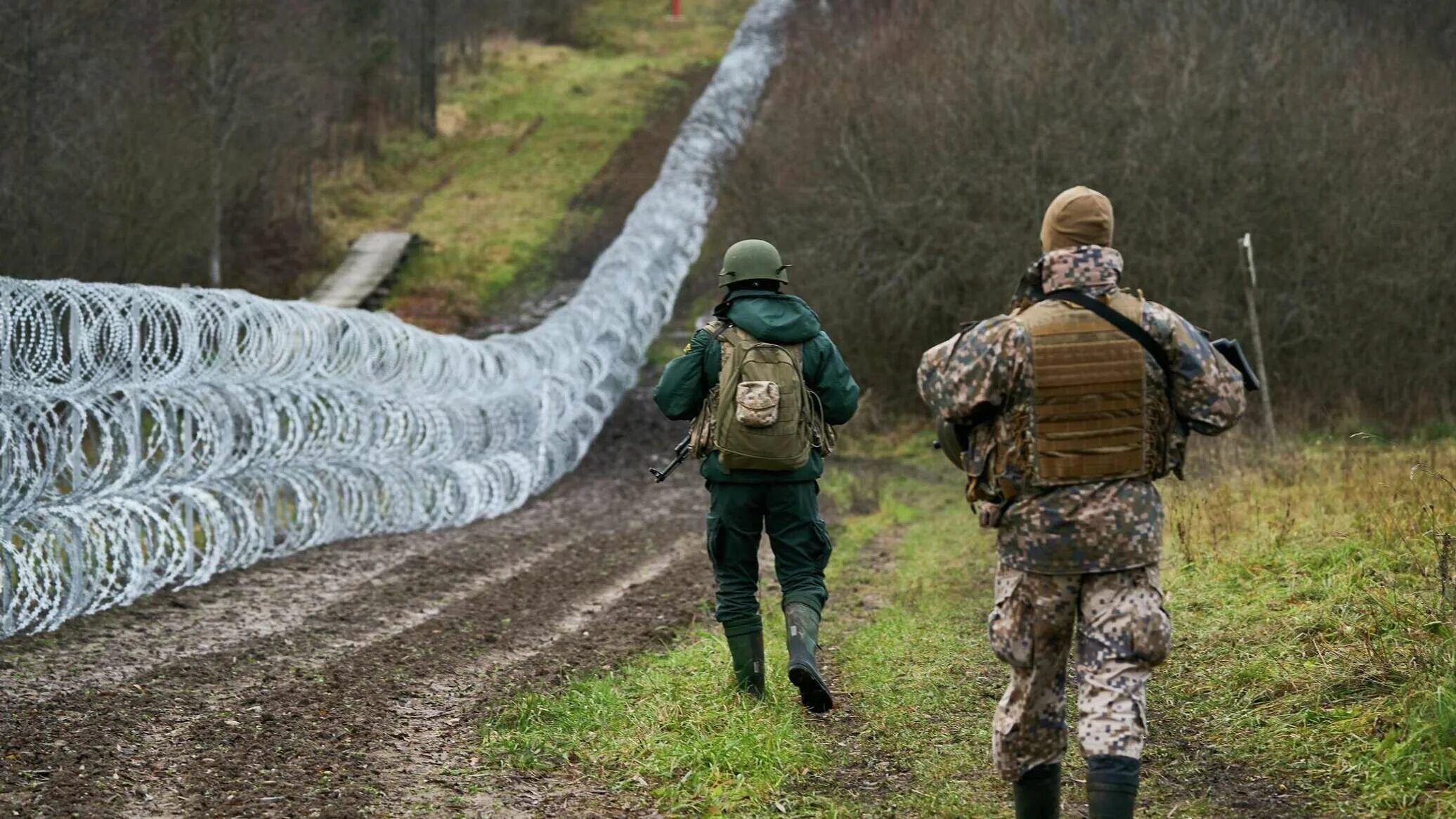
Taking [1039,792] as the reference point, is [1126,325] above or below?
above

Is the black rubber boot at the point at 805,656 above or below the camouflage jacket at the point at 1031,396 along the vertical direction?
below

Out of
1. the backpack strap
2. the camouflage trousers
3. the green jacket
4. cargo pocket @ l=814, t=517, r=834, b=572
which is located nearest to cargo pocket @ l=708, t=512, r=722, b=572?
the green jacket

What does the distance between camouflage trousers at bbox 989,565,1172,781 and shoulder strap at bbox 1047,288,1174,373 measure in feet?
1.99

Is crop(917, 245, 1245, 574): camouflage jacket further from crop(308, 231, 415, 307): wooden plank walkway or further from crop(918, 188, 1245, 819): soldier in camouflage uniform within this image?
crop(308, 231, 415, 307): wooden plank walkway

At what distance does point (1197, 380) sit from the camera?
4.55 m

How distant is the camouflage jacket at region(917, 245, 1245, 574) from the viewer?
448 centimetres

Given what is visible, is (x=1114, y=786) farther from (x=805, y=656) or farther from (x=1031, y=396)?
(x=805, y=656)

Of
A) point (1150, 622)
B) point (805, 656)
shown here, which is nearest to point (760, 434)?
point (805, 656)

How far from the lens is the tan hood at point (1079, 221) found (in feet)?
15.2

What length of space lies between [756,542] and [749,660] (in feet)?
1.65

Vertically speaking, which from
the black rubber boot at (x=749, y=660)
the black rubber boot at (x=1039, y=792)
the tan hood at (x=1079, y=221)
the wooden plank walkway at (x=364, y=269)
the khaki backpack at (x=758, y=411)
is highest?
the tan hood at (x=1079, y=221)

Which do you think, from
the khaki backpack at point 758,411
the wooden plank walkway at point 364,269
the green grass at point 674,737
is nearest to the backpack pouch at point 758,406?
the khaki backpack at point 758,411

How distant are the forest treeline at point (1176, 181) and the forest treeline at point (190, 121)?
9441mm

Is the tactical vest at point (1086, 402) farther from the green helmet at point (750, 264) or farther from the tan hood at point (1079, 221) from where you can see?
the green helmet at point (750, 264)
